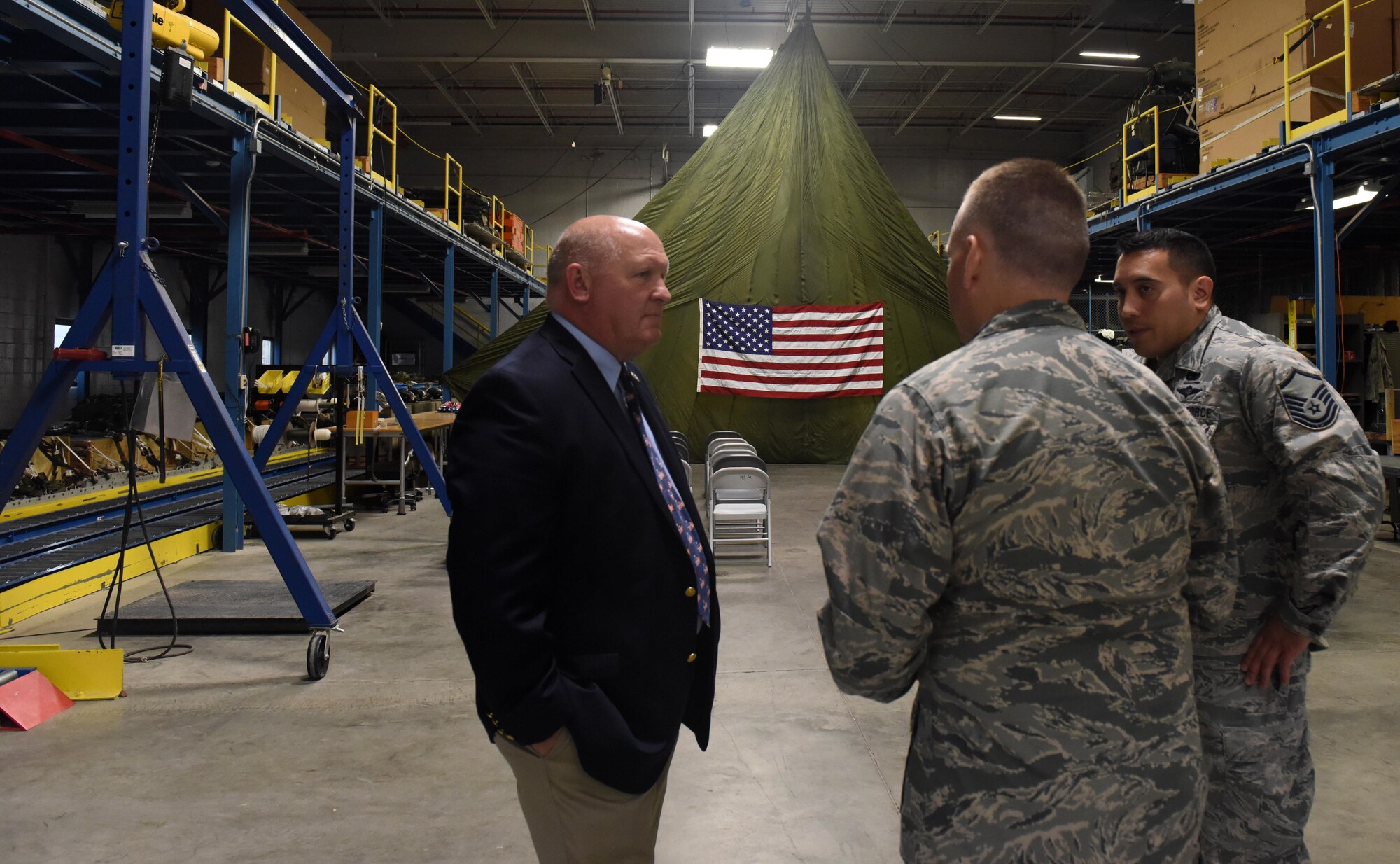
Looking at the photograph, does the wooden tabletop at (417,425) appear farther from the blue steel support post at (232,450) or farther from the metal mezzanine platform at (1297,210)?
the metal mezzanine platform at (1297,210)

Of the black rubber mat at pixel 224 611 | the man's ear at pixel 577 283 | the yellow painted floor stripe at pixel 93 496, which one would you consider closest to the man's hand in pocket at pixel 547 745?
the man's ear at pixel 577 283

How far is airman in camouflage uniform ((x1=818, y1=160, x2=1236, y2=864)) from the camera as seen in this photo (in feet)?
3.58

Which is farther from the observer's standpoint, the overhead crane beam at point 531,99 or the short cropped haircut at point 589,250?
the overhead crane beam at point 531,99

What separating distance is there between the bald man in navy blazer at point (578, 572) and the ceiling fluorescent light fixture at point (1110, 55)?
17258 millimetres

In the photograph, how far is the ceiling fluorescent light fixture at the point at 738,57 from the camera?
47.9ft

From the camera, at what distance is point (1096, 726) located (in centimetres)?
111

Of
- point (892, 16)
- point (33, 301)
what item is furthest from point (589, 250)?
point (892, 16)

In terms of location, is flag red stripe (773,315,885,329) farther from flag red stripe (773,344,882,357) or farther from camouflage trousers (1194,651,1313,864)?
camouflage trousers (1194,651,1313,864)

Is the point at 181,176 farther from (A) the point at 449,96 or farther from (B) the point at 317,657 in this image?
(A) the point at 449,96

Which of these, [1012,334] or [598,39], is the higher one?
[598,39]

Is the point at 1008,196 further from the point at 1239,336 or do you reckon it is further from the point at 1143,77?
the point at 1143,77


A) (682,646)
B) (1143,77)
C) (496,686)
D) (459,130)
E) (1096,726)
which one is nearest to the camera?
(1096,726)

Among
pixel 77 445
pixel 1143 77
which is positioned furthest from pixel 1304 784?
pixel 1143 77

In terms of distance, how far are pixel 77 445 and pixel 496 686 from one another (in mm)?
9312
